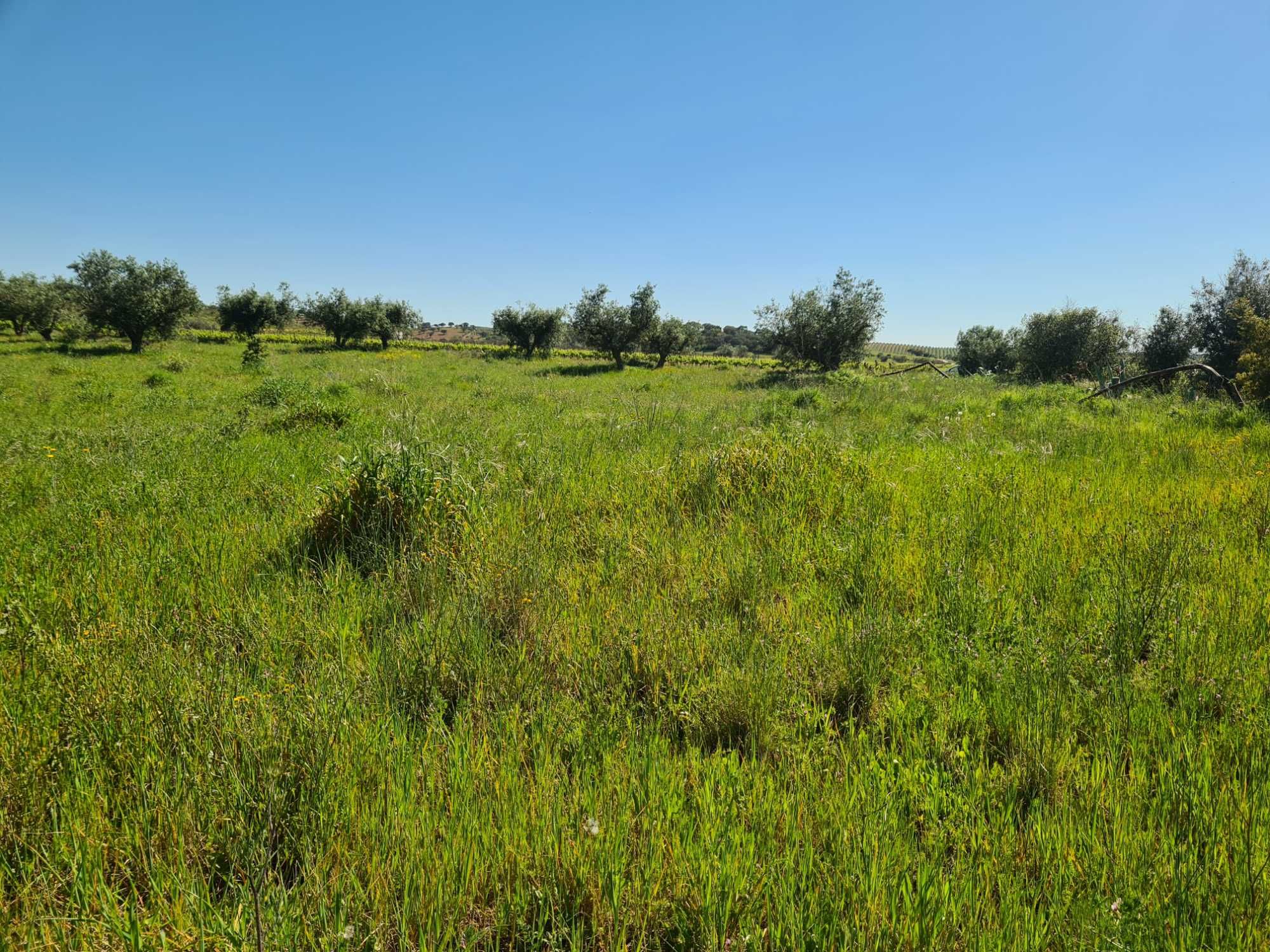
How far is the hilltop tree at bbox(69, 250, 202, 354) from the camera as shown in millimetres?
33656

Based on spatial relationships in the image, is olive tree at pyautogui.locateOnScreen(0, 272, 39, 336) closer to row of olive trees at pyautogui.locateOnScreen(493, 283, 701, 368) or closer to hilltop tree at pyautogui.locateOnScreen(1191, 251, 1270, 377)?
row of olive trees at pyautogui.locateOnScreen(493, 283, 701, 368)

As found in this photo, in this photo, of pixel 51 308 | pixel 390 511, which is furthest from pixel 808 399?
pixel 51 308

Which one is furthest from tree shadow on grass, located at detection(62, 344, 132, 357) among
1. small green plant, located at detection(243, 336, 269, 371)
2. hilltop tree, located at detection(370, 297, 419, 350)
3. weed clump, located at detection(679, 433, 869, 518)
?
weed clump, located at detection(679, 433, 869, 518)

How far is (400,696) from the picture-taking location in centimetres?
259

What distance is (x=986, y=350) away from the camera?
5662 cm

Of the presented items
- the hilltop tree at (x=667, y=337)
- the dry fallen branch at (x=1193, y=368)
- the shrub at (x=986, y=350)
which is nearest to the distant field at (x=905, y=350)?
the shrub at (x=986, y=350)

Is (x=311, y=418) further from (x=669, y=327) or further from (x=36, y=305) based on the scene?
(x=36, y=305)

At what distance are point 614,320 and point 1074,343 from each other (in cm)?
3042

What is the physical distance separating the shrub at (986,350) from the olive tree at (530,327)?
125ft

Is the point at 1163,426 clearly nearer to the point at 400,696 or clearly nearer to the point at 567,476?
the point at 567,476

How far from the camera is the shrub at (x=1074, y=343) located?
32.1m

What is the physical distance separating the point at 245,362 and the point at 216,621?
27.6m

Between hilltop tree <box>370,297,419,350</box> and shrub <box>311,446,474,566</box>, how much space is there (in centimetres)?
5663

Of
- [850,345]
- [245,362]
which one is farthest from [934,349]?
[245,362]
